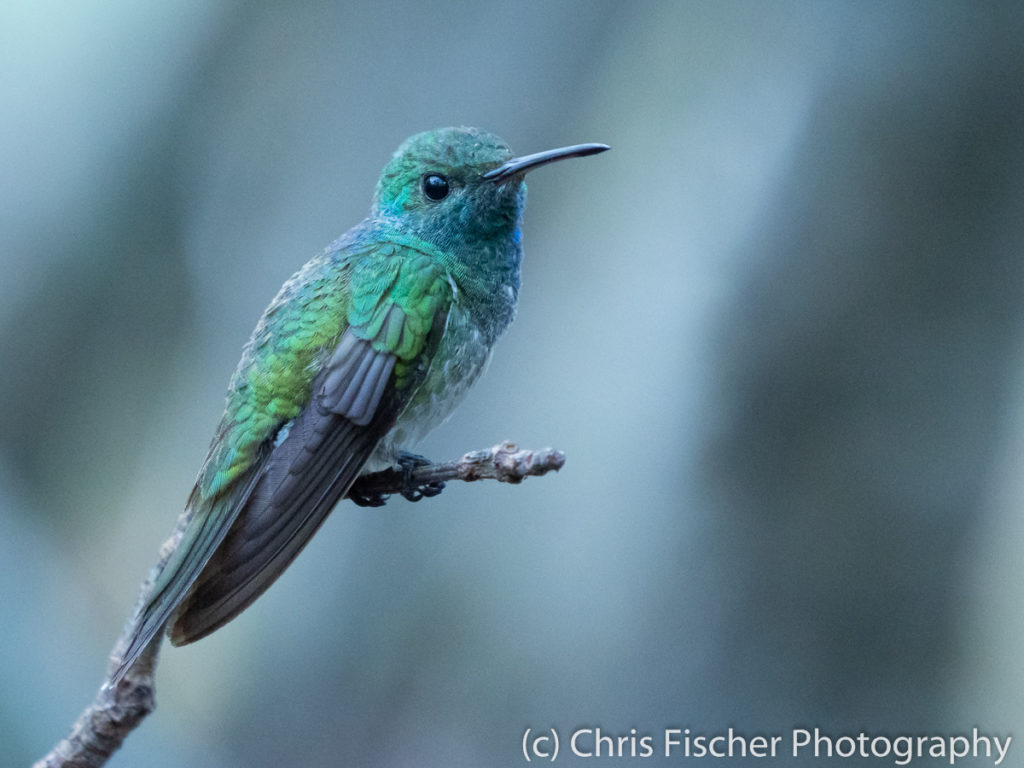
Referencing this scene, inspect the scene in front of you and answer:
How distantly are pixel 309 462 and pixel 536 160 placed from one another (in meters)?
0.79

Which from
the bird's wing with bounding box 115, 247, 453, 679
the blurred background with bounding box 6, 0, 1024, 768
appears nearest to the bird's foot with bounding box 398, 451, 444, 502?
the bird's wing with bounding box 115, 247, 453, 679

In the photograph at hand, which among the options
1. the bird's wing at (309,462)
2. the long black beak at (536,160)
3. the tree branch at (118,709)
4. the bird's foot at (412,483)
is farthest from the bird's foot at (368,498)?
the long black beak at (536,160)

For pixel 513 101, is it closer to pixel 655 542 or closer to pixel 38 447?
pixel 655 542

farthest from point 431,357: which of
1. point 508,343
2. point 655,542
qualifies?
point 655,542

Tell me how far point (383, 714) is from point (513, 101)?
102 inches

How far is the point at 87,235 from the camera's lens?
13.8ft

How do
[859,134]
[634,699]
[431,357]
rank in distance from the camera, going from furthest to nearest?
[859,134]
[634,699]
[431,357]

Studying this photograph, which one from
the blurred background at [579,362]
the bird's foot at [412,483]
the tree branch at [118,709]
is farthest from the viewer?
the blurred background at [579,362]

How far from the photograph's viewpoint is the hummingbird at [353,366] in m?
1.73

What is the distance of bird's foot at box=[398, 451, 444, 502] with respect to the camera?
6.81ft

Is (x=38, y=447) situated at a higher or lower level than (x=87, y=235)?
lower

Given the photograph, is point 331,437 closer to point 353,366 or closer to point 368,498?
point 353,366

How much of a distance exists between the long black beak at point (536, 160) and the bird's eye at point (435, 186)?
11 centimetres

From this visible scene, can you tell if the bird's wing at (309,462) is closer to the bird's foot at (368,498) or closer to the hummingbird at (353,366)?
the hummingbird at (353,366)
